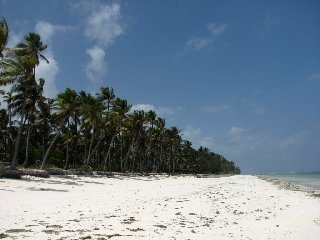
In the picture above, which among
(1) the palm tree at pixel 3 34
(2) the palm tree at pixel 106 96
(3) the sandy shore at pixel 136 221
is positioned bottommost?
(3) the sandy shore at pixel 136 221

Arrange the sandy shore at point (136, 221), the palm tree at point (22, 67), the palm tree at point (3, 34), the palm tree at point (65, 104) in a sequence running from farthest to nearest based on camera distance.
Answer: the palm tree at point (65, 104) → the palm tree at point (22, 67) → the palm tree at point (3, 34) → the sandy shore at point (136, 221)

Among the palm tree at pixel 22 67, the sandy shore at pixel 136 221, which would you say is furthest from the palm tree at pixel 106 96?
the sandy shore at pixel 136 221

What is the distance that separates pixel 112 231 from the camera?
1122 centimetres

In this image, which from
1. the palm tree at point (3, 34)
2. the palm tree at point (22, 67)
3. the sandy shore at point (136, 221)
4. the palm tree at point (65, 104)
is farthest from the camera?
the palm tree at point (65, 104)

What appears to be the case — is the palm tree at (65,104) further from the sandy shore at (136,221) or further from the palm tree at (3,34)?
the sandy shore at (136,221)

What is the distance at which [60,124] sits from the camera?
49.3 metres

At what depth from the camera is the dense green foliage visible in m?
33.3

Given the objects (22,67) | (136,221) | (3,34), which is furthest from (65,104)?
(136,221)

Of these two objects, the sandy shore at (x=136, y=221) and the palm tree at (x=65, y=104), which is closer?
the sandy shore at (x=136, y=221)

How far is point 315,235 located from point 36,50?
1395 inches

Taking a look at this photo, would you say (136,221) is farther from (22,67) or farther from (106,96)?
(106,96)

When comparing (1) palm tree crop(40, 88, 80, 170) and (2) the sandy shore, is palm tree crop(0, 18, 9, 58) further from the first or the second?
(1) palm tree crop(40, 88, 80, 170)

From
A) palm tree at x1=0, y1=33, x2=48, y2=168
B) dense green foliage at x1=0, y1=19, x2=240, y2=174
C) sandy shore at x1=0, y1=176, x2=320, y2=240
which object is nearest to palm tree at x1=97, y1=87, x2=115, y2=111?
dense green foliage at x1=0, y1=19, x2=240, y2=174

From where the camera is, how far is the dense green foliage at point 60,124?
33.3 m
